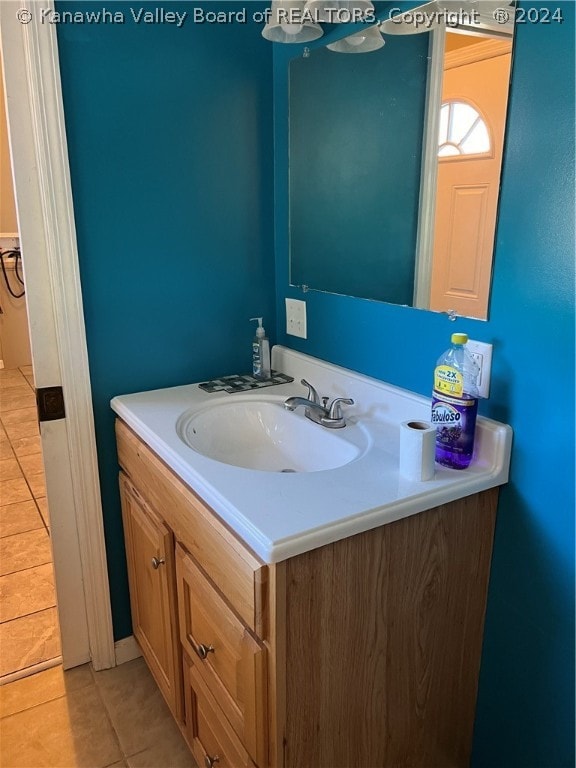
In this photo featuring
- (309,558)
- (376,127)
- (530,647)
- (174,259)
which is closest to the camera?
(309,558)

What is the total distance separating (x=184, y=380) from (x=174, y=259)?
0.36 meters

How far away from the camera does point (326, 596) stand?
1.03 m

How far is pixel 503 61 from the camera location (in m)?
1.10

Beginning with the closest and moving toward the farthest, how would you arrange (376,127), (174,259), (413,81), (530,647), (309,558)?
(309,558), (530,647), (413,81), (376,127), (174,259)

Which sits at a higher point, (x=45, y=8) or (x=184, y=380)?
(x=45, y=8)

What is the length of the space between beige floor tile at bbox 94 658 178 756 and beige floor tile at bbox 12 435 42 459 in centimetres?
196

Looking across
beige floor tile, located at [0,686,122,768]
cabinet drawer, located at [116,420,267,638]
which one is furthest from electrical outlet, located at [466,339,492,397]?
beige floor tile, located at [0,686,122,768]

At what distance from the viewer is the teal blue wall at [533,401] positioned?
105 centimetres

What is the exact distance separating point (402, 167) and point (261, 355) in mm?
694

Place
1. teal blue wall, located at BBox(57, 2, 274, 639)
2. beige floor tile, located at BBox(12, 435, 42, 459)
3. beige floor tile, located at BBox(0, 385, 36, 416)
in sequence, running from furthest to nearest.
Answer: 1. beige floor tile, located at BBox(0, 385, 36, 416)
2. beige floor tile, located at BBox(12, 435, 42, 459)
3. teal blue wall, located at BBox(57, 2, 274, 639)

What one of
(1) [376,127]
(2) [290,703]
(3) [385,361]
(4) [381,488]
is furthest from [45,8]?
(2) [290,703]

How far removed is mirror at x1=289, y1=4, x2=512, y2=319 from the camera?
1.18 meters

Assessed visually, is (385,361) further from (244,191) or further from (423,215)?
(244,191)

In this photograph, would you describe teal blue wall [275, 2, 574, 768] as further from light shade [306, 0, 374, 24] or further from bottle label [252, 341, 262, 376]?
bottle label [252, 341, 262, 376]
